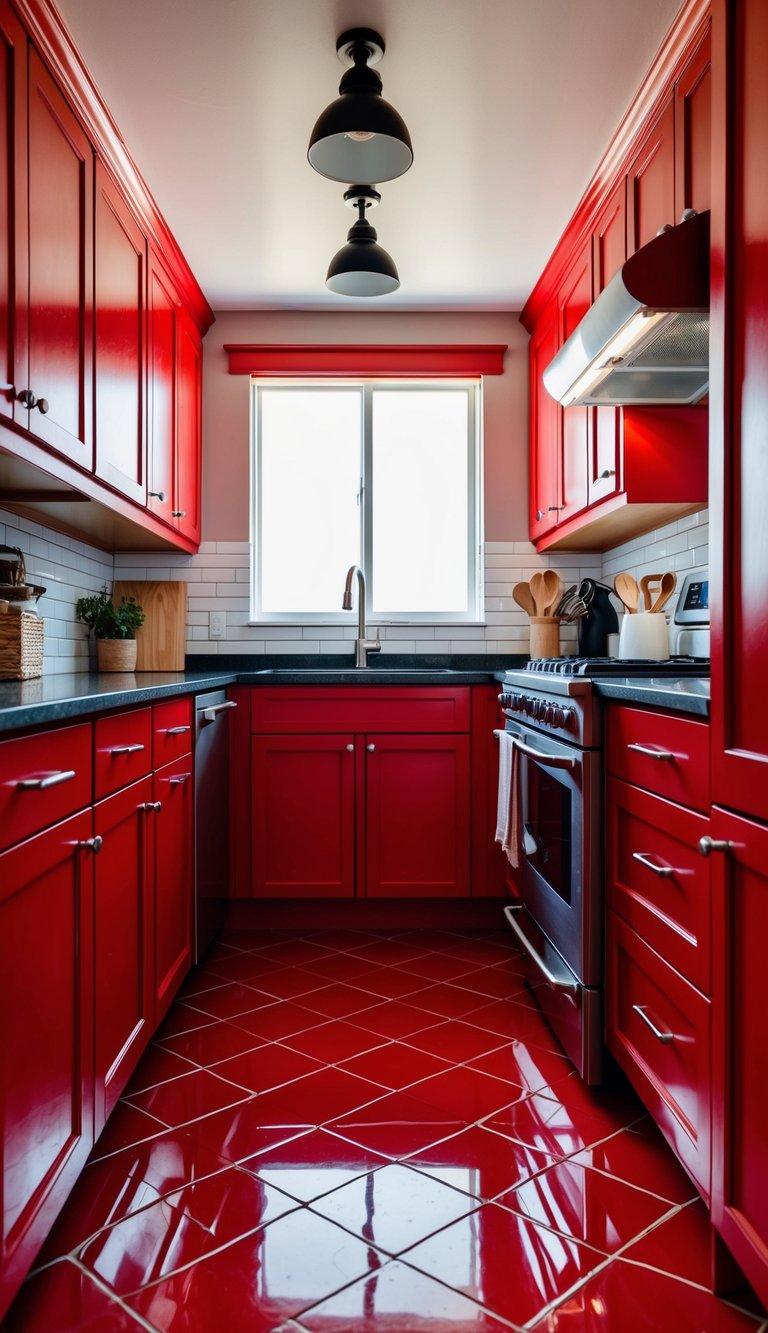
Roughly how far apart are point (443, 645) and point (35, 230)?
232 cm

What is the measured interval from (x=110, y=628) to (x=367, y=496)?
126 centimetres

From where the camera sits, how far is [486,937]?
3.14 m

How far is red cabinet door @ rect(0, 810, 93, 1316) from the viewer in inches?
45.4

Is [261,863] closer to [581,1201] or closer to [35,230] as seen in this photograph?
[581,1201]

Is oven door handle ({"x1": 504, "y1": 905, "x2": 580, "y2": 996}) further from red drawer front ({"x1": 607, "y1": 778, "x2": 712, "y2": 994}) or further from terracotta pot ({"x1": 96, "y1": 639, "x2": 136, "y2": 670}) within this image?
terracotta pot ({"x1": 96, "y1": 639, "x2": 136, "y2": 670})

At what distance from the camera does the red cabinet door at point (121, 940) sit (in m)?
1.61

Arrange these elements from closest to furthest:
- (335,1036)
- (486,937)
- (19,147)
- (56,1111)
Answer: (56,1111)
(19,147)
(335,1036)
(486,937)

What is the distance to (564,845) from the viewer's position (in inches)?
83.4

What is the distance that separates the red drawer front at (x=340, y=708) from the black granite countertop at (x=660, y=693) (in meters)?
1.24

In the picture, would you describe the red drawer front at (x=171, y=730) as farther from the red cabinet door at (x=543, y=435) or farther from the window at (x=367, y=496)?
the red cabinet door at (x=543, y=435)

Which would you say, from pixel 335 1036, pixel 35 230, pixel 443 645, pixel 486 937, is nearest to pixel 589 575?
pixel 443 645

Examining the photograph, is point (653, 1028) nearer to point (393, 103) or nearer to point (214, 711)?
point (214, 711)

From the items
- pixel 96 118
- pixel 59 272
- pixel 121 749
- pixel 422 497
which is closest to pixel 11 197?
pixel 59 272

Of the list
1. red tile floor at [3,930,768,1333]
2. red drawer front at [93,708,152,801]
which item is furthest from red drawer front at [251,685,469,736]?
red drawer front at [93,708,152,801]
